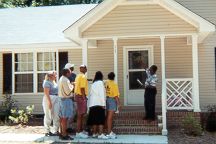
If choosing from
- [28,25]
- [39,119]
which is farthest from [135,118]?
[28,25]

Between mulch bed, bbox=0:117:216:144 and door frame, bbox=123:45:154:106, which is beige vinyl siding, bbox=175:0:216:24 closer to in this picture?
door frame, bbox=123:45:154:106

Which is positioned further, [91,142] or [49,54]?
[49,54]

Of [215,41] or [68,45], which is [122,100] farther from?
[215,41]

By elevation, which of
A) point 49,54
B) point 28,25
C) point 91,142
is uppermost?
point 28,25

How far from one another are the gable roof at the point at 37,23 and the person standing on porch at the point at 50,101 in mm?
4930

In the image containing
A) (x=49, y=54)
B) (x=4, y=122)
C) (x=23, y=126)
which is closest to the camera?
(x=23, y=126)

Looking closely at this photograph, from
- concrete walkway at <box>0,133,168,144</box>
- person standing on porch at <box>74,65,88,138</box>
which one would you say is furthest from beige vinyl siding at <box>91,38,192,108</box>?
person standing on porch at <box>74,65,88,138</box>

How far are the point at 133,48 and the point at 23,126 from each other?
16.6 feet

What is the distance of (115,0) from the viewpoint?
12.9m

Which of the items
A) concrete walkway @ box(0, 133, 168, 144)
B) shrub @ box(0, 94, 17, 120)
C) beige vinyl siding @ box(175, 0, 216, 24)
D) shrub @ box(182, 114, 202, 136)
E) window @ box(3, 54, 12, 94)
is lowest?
concrete walkway @ box(0, 133, 168, 144)

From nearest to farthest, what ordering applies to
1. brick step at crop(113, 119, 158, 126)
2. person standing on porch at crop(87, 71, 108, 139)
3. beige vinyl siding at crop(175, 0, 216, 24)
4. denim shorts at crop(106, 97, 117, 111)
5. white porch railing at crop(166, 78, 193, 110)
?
1. person standing on porch at crop(87, 71, 108, 139)
2. denim shorts at crop(106, 97, 117, 111)
3. brick step at crop(113, 119, 158, 126)
4. white porch railing at crop(166, 78, 193, 110)
5. beige vinyl siding at crop(175, 0, 216, 24)

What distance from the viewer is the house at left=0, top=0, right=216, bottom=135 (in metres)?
12.7

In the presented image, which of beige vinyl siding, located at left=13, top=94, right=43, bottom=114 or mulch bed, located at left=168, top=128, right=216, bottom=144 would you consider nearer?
mulch bed, located at left=168, top=128, right=216, bottom=144

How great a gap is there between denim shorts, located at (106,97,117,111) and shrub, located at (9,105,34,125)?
4.43 meters
